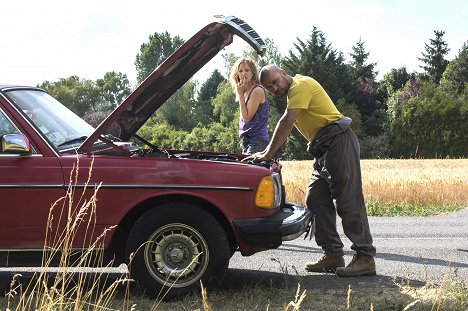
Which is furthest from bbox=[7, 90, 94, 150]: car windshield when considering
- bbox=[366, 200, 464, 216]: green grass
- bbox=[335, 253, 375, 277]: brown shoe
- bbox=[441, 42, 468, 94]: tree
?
bbox=[441, 42, 468, 94]: tree

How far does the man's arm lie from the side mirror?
73.8 inches

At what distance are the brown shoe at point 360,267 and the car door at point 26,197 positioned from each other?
2640 millimetres

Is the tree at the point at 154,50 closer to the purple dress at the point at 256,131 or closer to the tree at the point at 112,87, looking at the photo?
the tree at the point at 112,87

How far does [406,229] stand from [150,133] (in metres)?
70.0

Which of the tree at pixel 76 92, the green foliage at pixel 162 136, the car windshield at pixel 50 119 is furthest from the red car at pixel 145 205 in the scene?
the tree at pixel 76 92

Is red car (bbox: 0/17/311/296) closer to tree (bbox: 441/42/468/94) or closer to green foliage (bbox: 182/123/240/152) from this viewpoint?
tree (bbox: 441/42/468/94)

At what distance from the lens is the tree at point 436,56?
79.2 m

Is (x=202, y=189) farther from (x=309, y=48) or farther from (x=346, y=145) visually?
(x=309, y=48)

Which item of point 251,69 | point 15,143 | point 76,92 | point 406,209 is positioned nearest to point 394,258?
point 251,69

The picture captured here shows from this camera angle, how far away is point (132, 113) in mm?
6402

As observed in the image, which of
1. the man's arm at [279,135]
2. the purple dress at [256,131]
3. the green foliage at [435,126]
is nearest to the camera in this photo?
the man's arm at [279,135]

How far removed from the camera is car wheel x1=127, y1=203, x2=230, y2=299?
5.45 m

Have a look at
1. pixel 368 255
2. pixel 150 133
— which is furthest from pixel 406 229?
pixel 150 133

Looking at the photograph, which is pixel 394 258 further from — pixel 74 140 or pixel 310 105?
pixel 74 140
